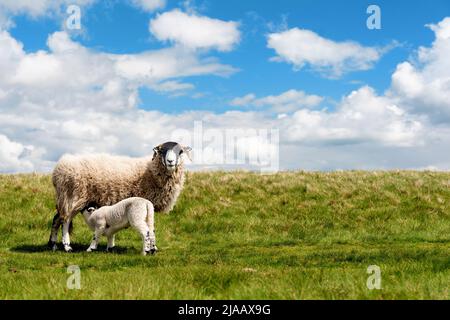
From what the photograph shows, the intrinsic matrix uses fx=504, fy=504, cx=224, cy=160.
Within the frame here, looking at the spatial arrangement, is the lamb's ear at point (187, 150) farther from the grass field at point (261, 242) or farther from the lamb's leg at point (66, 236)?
the lamb's leg at point (66, 236)

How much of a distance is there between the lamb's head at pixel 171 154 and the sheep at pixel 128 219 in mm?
1486

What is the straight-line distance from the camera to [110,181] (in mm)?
15531

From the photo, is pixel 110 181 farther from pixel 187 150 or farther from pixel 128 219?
pixel 187 150

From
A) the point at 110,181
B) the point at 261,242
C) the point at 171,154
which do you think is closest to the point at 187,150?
the point at 171,154

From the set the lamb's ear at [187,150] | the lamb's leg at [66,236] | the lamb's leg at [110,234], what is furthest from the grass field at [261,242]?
the lamb's ear at [187,150]

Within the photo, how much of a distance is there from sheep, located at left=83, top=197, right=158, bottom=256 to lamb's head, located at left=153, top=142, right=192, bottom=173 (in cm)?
149

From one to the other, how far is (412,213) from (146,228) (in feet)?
39.9

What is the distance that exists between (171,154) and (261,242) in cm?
484

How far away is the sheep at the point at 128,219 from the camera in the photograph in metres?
13.9

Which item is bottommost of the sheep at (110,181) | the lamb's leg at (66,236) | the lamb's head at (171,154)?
the lamb's leg at (66,236)
